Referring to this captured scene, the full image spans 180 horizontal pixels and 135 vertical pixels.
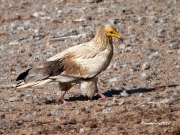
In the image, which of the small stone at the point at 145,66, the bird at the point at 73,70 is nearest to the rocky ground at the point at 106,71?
the small stone at the point at 145,66

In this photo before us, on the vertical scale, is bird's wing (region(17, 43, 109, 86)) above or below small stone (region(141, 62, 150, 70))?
above

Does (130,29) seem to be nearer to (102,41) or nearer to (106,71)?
(106,71)

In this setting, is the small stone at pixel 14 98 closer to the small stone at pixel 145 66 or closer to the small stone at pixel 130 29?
the small stone at pixel 145 66

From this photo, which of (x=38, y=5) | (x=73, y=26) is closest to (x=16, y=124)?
(x=73, y=26)

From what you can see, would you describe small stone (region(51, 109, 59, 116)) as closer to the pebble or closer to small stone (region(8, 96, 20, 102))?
Result: small stone (region(8, 96, 20, 102))

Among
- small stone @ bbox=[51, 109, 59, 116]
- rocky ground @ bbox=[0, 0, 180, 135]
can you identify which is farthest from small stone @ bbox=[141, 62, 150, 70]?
small stone @ bbox=[51, 109, 59, 116]

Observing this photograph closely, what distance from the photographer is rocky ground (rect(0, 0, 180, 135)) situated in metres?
11.0

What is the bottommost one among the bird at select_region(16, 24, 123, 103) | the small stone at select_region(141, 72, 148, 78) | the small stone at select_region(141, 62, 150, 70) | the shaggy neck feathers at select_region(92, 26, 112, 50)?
the small stone at select_region(141, 72, 148, 78)

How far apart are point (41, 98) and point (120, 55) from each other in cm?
366

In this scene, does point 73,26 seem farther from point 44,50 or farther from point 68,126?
point 68,126

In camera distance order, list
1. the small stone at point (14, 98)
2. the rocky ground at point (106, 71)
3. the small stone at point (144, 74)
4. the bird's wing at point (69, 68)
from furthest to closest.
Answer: the small stone at point (144, 74), the small stone at point (14, 98), the bird's wing at point (69, 68), the rocky ground at point (106, 71)

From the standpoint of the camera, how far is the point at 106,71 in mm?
14828

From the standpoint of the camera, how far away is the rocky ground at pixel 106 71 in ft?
35.9

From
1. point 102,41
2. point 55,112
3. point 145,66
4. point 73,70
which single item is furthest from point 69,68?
point 145,66
